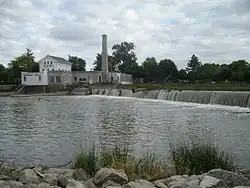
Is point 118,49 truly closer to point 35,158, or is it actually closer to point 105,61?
point 105,61

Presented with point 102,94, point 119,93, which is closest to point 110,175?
point 119,93

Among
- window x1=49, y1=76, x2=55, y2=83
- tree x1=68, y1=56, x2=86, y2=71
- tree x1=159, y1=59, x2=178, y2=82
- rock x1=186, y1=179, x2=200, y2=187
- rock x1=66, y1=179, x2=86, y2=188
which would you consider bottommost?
rock x1=186, y1=179, x2=200, y2=187

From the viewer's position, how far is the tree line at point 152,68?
69.1m

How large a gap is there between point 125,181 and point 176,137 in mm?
7990

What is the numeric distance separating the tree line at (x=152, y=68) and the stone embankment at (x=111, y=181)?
60015 millimetres

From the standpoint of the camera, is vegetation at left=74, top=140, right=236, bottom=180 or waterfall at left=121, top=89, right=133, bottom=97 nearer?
vegetation at left=74, top=140, right=236, bottom=180

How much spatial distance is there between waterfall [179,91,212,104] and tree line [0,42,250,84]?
2865cm

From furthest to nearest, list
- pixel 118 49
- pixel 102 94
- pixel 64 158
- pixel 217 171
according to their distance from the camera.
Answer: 1. pixel 118 49
2. pixel 102 94
3. pixel 64 158
4. pixel 217 171

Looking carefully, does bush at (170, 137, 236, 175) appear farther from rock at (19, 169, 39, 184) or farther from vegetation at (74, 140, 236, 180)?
rock at (19, 169, 39, 184)

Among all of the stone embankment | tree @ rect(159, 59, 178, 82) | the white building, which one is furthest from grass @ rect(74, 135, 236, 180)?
tree @ rect(159, 59, 178, 82)

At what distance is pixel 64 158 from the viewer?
1069 centimetres

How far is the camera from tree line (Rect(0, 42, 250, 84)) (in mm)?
69137

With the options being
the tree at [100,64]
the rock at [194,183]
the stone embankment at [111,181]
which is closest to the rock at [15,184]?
the stone embankment at [111,181]

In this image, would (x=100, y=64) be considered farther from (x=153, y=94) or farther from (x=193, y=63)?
(x=153, y=94)
